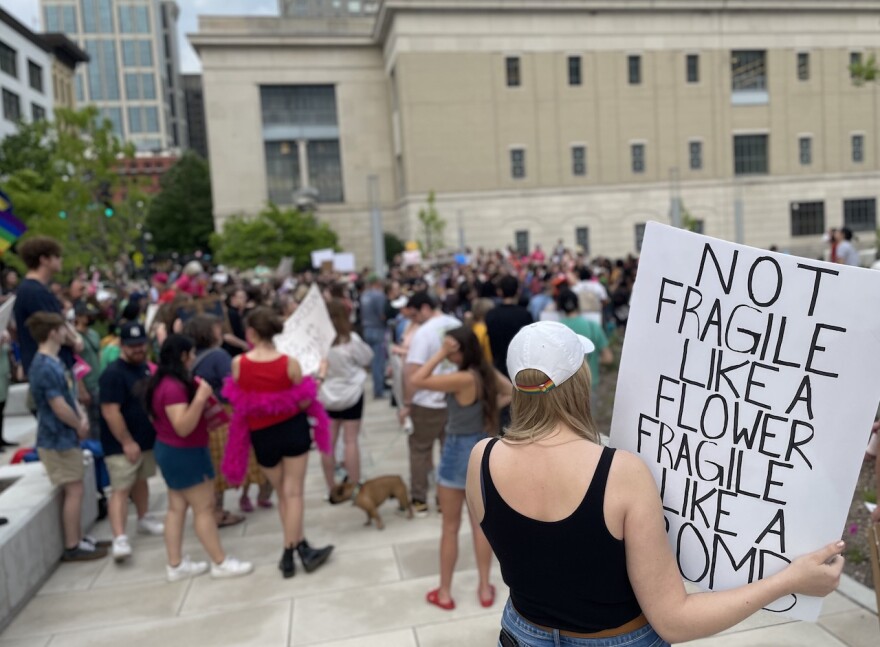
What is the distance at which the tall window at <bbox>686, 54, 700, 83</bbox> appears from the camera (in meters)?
46.0

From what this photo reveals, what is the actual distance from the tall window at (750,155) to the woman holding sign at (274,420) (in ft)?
157

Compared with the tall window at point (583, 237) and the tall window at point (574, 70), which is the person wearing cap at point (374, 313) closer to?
the tall window at point (583, 237)

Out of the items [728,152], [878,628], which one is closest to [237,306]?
[878,628]

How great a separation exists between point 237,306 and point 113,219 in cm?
1853

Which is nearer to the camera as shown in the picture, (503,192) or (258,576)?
(258,576)

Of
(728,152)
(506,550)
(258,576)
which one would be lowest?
(258,576)

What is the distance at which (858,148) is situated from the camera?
4866 centimetres

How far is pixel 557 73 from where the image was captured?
1742 inches

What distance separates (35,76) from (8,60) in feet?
16.1

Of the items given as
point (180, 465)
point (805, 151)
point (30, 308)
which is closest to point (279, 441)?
point (180, 465)

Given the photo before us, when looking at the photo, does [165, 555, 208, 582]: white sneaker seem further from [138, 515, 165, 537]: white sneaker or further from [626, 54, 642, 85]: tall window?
[626, 54, 642, 85]: tall window

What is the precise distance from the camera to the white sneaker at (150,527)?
21.6 feet

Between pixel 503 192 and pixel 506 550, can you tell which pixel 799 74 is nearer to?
pixel 503 192

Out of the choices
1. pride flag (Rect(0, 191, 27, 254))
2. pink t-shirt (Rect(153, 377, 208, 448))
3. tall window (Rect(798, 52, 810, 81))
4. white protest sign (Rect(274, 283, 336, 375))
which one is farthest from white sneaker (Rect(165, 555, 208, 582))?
tall window (Rect(798, 52, 810, 81))
